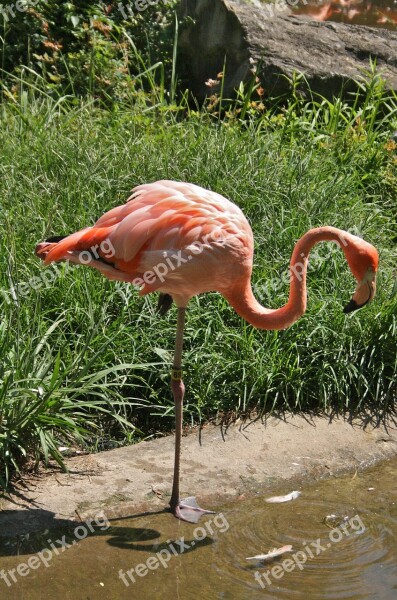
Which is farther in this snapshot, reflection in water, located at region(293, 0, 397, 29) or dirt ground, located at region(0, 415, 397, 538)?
reflection in water, located at region(293, 0, 397, 29)

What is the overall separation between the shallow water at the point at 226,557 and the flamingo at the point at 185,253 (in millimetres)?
204

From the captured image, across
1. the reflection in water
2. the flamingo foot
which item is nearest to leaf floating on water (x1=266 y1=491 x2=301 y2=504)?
the flamingo foot

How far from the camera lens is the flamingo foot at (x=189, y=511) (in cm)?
409

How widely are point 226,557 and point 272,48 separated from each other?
16.4 feet

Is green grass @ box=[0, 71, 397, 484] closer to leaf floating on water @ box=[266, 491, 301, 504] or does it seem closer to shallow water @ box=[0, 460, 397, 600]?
shallow water @ box=[0, 460, 397, 600]

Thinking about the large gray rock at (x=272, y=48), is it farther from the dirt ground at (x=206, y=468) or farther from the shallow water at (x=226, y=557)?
the shallow water at (x=226, y=557)

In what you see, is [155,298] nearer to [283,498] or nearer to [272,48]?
[283,498]

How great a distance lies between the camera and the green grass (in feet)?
14.8

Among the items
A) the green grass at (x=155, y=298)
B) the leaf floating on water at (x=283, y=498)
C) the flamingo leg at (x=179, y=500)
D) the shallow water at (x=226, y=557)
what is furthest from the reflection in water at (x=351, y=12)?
the shallow water at (x=226, y=557)

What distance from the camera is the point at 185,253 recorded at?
13.6 ft

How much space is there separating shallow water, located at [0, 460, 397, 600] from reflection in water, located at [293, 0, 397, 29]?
7.43 meters

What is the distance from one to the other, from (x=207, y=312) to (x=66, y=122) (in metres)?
2.06

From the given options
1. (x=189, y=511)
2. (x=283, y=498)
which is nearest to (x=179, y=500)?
(x=189, y=511)

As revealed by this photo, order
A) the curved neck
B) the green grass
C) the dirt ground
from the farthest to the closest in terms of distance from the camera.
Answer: the green grass, the curved neck, the dirt ground
